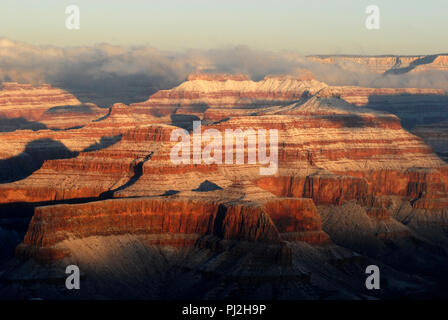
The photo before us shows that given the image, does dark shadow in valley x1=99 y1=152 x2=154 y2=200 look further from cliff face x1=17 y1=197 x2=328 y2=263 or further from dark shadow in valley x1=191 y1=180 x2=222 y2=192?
cliff face x1=17 y1=197 x2=328 y2=263

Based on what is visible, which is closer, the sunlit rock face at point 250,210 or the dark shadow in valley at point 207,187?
the sunlit rock face at point 250,210

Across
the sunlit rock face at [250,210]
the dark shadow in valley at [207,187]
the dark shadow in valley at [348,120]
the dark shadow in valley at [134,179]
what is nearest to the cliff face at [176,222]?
the sunlit rock face at [250,210]

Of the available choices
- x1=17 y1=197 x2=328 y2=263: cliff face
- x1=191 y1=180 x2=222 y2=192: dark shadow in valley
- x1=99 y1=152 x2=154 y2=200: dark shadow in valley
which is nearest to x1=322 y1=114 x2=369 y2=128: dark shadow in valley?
x1=99 y1=152 x2=154 y2=200: dark shadow in valley

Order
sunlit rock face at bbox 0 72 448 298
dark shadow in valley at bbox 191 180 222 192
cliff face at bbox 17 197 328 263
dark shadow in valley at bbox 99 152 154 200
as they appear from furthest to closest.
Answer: dark shadow in valley at bbox 99 152 154 200 < dark shadow in valley at bbox 191 180 222 192 < cliff face at bbox 17 197 328 263 < sunlit rock face at bbox 0 72 448 298

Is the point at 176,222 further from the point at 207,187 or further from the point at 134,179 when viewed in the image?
the point at 134,179

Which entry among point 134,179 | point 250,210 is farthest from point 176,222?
point 134,179

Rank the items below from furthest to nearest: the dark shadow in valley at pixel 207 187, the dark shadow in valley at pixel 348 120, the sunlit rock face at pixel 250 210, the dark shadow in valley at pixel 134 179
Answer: the dark shadow in valley at pixel 348 120
the dark shadow in valley at pixel 134 179
the dark shadow in valley at pixel 207 187
the sunlit rock face at pixel 250 210

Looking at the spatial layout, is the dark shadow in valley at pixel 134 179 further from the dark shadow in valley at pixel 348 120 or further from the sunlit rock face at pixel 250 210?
the dark shadow in valley at pixel 348 120
